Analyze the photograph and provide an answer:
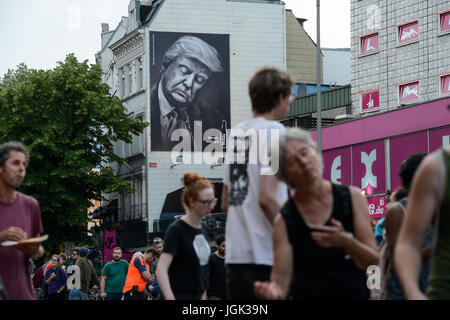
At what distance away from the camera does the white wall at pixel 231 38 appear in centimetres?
6166

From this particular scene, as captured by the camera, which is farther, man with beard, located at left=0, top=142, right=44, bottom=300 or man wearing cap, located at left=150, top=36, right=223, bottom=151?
man wearing cap, located at left=150, top=36, right=223, bottom=151

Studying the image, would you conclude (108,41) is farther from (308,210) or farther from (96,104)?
(308,210)

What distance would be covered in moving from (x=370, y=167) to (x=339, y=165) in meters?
2.69

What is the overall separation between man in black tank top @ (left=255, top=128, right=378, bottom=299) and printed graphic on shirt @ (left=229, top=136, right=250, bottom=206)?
1127 mm

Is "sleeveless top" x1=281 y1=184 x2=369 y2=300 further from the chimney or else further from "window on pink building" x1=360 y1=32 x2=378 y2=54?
the chimney

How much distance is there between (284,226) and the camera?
548 cm

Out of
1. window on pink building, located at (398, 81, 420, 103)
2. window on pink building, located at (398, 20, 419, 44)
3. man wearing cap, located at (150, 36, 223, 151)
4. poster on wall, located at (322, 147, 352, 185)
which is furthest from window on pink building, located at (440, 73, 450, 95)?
man wearing cap, located at (150, 36, 223, 151)

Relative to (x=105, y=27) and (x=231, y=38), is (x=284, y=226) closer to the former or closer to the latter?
(x=231, y=38)

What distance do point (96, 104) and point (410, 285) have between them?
5048 cm

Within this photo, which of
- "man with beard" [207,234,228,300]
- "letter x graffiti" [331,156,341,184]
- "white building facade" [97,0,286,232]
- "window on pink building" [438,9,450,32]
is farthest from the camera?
"white building facade" [97,0,286,232]

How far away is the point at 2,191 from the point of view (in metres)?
7.38

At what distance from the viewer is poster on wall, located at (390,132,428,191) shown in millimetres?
41319

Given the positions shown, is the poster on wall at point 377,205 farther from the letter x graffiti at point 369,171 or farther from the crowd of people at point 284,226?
the crowd of people at point 284,226
